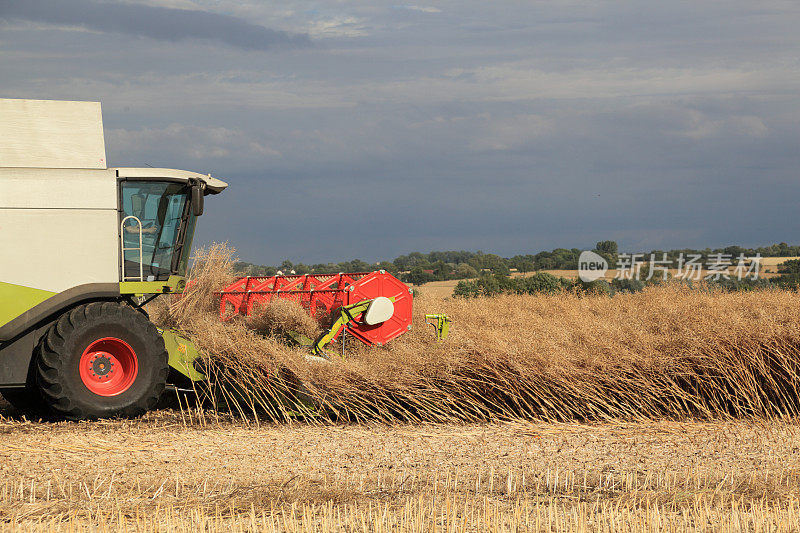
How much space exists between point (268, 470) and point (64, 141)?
4076mm

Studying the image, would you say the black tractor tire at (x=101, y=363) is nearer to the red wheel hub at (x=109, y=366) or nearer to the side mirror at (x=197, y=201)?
the red wheel hub at (x=109, y=366)

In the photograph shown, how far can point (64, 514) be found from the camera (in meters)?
4.39

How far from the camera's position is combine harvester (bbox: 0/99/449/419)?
23.0 feet

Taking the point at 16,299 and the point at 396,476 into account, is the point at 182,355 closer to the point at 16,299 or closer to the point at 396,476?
the point at 16,299

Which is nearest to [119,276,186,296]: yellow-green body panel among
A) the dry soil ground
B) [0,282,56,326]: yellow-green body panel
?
[0,282,56,326]: yellow-green body panel

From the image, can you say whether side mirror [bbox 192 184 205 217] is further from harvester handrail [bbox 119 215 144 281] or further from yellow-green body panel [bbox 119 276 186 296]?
yellow-green body panel [bbox 119 276 186 296]

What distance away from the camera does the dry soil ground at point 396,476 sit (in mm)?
4199

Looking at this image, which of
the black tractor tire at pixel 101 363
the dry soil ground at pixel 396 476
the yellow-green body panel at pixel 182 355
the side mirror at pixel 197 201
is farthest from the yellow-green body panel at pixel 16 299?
the side mirror at pixel 197 201

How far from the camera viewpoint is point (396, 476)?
531cm

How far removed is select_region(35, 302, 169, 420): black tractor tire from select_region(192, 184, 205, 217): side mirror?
112cm

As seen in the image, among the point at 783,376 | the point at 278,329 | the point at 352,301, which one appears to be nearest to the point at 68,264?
the point at 278,329

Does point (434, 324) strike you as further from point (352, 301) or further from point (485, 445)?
point (485, 445)

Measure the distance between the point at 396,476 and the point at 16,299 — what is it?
4.06 m

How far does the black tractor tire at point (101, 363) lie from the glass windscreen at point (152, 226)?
19.7 inches
